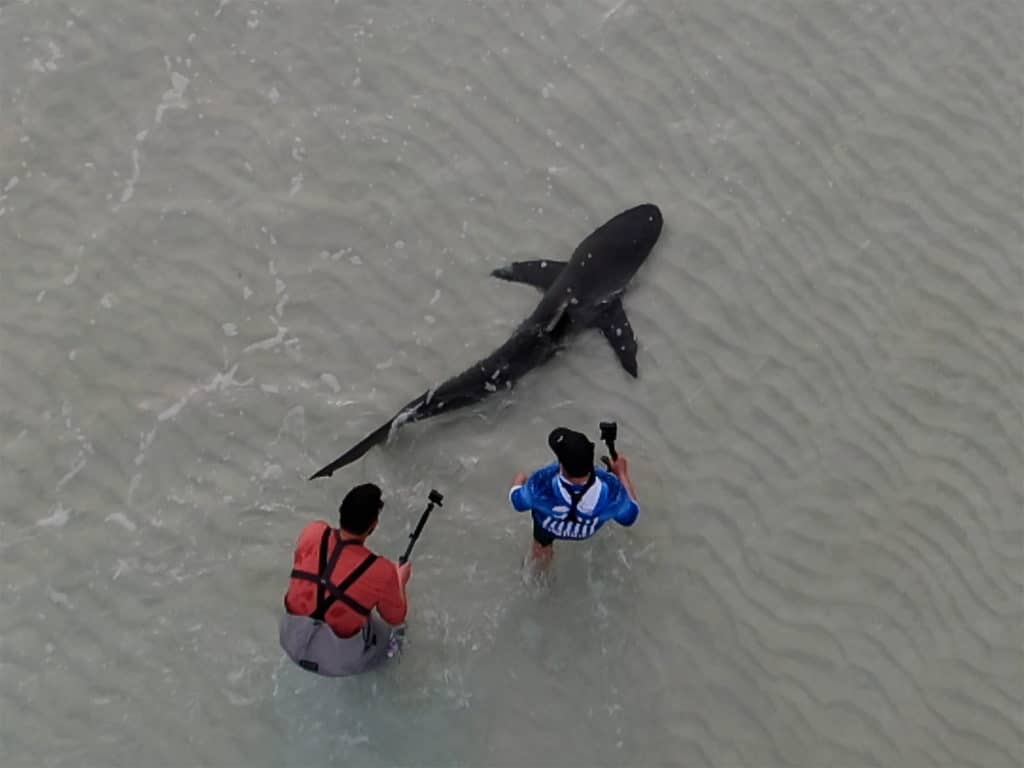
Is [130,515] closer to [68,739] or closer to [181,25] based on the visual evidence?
[68,739]

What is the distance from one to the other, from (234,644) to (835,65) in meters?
5.48

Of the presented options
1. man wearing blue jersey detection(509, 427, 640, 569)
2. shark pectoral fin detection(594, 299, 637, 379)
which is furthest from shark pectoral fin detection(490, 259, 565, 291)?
man wearing blue jersey detection(509, 427, 640, 569)

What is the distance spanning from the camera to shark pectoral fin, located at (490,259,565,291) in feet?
19.7

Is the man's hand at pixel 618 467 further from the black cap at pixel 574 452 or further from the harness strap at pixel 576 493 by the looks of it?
the black cap at pixel 574 452

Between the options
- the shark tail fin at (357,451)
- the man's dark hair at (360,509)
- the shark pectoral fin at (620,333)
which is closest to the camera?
the man's dark hair at (360,509)

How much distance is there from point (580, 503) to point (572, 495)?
2.6 inches

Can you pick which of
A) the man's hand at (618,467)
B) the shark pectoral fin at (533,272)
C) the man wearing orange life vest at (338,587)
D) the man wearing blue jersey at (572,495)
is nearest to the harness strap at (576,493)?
the man wearing blue jersey at (572,495)

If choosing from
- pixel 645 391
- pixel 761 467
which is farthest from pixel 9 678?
pixel 761 467

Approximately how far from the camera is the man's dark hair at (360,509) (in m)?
3.88

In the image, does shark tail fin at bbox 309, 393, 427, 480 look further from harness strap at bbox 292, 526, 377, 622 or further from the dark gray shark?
harness strap at bbox 292, 526, 377, 622

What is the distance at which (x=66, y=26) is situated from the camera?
6.60 meters

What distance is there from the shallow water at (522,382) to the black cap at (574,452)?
4.39ft

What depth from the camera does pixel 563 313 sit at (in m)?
5.82

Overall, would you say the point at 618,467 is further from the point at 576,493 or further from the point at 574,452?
the point at 574,452
